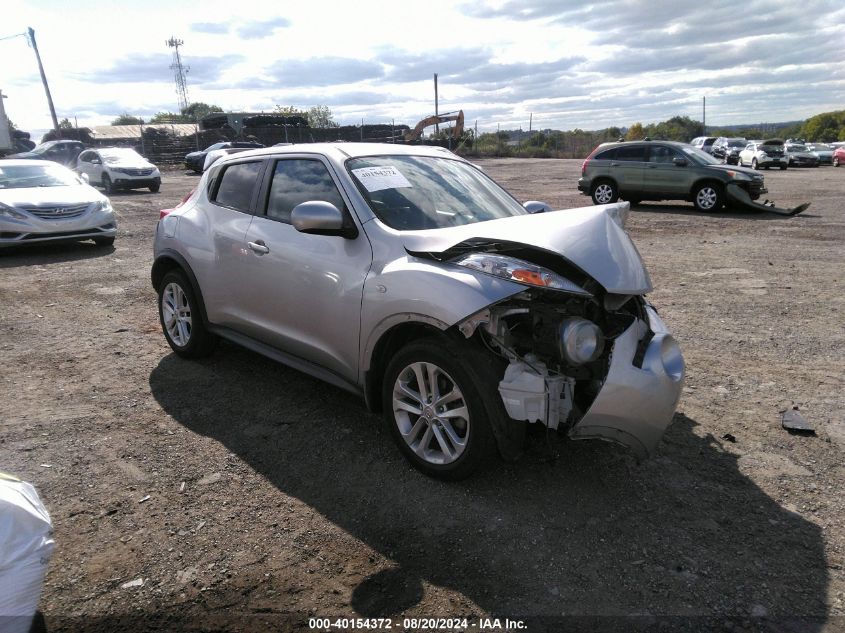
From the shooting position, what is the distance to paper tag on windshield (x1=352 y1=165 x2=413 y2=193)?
3.88 m

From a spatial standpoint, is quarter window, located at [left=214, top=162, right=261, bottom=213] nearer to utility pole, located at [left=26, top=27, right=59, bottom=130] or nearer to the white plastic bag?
the white plastic bag

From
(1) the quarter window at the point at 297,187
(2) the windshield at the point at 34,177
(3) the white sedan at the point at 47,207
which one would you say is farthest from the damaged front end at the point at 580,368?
(2) the windshield at the point at 34,177

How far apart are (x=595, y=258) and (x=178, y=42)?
98454 mm

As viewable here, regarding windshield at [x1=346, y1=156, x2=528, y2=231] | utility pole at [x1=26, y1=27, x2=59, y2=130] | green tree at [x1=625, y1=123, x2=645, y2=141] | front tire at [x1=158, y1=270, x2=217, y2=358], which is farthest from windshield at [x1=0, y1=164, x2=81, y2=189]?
green tree at [x1=625, y1=123, x2=645, y2=141]

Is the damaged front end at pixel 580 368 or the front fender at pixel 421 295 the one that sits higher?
the front fender at pixel 421 295

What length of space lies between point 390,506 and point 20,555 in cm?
162

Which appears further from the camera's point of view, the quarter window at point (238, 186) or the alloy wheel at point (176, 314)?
the alloy wheel at point (176, 314)

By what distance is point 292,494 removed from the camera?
3.37m

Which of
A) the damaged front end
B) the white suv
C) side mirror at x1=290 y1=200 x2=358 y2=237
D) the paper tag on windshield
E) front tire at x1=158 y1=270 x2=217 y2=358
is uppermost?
the paper tag on windshield

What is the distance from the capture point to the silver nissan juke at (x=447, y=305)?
3.02 meters

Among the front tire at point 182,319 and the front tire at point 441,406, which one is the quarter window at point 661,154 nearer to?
the front tire at point 182,319

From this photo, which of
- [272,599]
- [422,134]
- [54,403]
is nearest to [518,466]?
[272,599]

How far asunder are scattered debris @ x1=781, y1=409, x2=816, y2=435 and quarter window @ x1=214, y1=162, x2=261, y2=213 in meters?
Answer: 3.93

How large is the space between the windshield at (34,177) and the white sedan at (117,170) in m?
10.7
